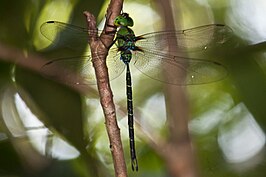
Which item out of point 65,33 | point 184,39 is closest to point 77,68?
point 65,33

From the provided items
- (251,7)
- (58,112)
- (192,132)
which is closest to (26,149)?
(58,112)

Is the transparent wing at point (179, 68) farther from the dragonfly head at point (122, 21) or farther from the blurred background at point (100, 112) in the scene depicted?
the dragonfly head at point (122, 21)

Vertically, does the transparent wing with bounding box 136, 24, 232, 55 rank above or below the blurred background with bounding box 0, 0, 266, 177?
above

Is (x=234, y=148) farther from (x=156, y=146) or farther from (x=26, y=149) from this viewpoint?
(x=26, y=149)

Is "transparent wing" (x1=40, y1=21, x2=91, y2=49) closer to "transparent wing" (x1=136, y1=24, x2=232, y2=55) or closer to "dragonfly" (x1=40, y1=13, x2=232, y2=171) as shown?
"dragonfly" (x1=40, y1=13, x2=232, y2=171)

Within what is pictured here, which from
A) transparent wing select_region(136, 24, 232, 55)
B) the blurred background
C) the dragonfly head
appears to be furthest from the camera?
the blurred background

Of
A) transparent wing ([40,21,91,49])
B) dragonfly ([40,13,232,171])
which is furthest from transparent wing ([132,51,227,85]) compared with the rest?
transparent wing ([40,21,91,49])

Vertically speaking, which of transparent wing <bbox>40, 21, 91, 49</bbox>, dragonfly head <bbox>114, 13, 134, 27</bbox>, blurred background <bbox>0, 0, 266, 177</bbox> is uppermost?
dragonfly head <bbox>114, 13, 134, 27</bbox>
